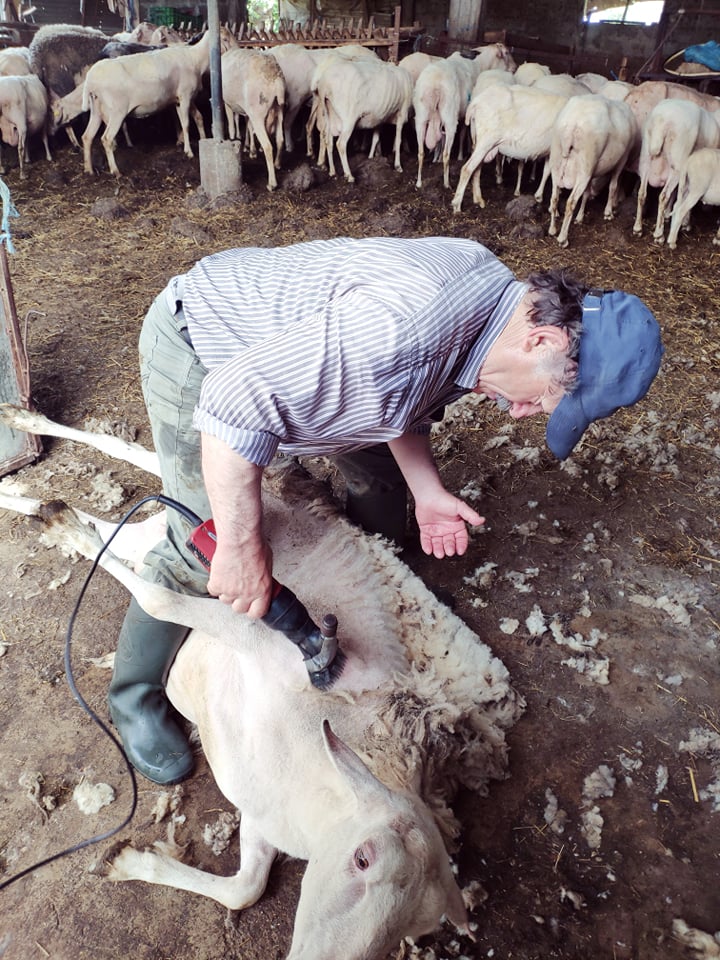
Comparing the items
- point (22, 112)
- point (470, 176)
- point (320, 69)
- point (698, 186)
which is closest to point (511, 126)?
point (470, 176)

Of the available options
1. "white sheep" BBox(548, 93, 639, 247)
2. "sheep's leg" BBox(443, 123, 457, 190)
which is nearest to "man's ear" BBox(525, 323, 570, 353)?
"white sheep" BBox(548, 93, 639, 247)

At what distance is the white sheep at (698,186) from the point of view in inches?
259

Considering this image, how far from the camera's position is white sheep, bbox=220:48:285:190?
7930 millimetres

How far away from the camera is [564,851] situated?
6.86 feet

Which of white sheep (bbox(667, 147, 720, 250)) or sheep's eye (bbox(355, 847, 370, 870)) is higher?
white sheep (bbox(667, 147, 720, 250))

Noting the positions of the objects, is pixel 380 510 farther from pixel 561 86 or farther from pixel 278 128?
pixel 561 86

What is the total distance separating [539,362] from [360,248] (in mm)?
534

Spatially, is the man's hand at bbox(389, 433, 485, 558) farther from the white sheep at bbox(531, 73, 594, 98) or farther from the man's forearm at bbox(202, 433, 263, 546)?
the white sheep at bbox(531, 73, 594, 98)

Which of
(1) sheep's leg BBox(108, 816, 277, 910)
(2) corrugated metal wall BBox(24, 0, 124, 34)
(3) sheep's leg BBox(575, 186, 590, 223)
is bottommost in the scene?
(1) sheep's leg BBox(108, 816, 277, 910)

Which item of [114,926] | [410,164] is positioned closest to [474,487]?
[114,926]

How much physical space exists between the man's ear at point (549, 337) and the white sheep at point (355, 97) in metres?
6.94

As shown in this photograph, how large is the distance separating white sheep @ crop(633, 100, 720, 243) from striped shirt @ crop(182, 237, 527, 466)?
19.8ft

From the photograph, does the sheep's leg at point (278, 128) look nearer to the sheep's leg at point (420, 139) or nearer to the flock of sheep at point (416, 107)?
the flock of sheep at point (416, 107)

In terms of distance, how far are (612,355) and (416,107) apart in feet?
25.0
